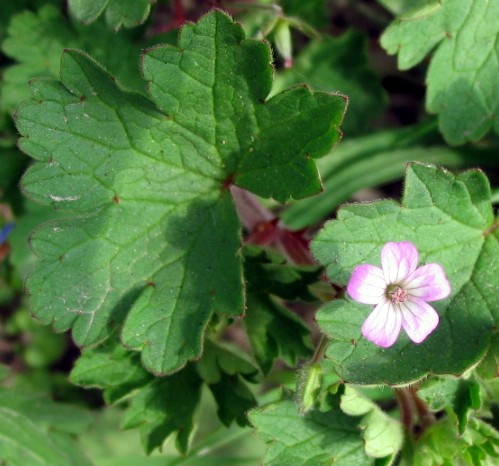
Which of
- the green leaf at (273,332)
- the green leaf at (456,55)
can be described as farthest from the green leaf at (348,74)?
the green leaf at (273,332)

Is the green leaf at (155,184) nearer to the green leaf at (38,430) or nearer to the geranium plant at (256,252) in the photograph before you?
the geranium plant at (256,252)

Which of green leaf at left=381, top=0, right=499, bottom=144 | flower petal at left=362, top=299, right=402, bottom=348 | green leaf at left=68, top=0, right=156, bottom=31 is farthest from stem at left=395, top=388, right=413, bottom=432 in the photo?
green leaf at left=68, top=0, right=156, bottom=31

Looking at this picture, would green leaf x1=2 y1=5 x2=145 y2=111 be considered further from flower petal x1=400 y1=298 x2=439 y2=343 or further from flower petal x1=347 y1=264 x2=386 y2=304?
flower petal x1=400 y1=298 x2=439 y2=343

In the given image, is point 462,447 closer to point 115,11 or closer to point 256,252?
point 256,252

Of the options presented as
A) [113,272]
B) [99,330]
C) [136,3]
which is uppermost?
[136,3]

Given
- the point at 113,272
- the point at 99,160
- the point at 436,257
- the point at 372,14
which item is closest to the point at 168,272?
the point at 113,272

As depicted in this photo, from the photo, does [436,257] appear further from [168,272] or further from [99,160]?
[99,160]
